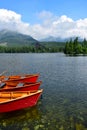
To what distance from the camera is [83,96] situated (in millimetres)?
30500

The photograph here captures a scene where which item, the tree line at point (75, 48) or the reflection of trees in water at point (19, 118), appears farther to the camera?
the tree line at point (75, 48)

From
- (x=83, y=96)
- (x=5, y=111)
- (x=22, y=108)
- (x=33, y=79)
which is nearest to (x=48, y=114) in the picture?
(x=22, y=108)

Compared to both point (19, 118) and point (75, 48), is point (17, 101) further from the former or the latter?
point (75, 48)

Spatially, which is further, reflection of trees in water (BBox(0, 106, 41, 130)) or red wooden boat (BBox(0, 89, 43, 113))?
red wooden boat (BBox(0, 89, 43, 113))

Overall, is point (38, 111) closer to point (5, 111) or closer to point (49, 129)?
point (5, 111)

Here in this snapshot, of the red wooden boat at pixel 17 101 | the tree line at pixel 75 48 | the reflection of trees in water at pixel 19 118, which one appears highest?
the tree line at pixel 75 48

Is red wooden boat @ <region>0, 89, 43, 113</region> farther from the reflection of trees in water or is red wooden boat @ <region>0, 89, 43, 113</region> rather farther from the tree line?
the tree line

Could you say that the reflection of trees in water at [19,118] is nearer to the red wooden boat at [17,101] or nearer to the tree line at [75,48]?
the red wooden boat at [17,101]

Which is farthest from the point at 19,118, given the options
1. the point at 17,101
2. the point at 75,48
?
the point at 75,48

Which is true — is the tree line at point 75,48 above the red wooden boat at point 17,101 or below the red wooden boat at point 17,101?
above

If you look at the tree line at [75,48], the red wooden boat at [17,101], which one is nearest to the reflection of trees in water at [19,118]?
the red wooden boat at [17,101]

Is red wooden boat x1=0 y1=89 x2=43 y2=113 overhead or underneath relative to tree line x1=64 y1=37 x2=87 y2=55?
underneath

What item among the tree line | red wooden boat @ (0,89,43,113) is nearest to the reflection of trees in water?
red wooden boat @ (0,89,43,113)

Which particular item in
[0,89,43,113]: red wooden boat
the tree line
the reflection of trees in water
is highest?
the tree line
